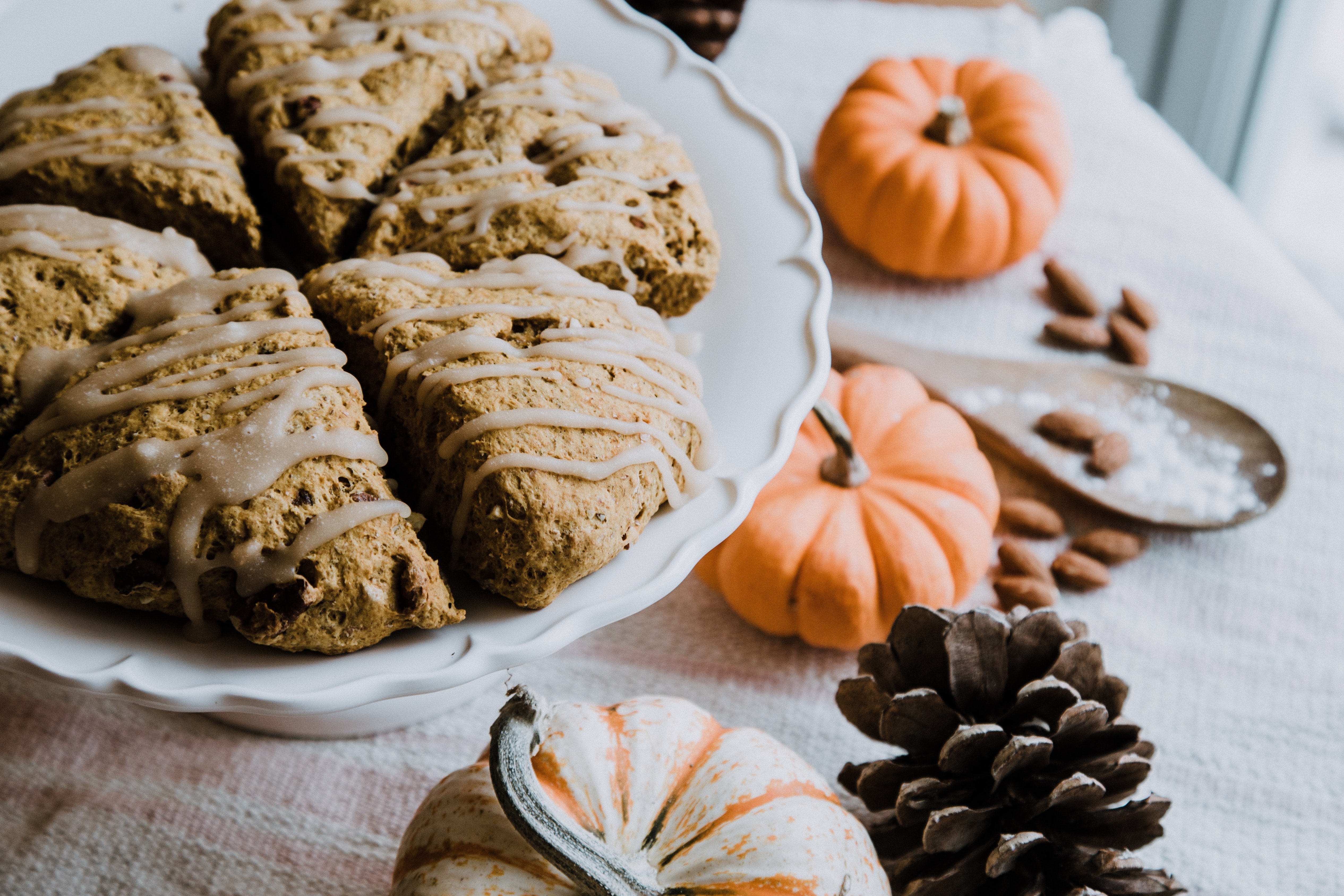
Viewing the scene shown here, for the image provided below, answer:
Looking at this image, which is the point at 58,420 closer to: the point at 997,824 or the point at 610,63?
the point at 610,63

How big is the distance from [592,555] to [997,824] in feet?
1.81

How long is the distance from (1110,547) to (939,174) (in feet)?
2.35

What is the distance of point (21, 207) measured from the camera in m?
1.17

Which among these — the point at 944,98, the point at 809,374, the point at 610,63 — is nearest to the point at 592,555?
the point at 809,374

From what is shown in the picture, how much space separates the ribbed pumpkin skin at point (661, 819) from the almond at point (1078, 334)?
103 cm

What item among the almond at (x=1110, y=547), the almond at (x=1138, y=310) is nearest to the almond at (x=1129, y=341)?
the almond at (x=1138, y=310)

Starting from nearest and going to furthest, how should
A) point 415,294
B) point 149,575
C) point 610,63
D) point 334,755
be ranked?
point 149,575, point 415,294, point 334,755, point 610,63

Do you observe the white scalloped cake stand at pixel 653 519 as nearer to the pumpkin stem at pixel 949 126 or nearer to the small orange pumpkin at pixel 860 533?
the small orange pumpkin at pixel 860 533

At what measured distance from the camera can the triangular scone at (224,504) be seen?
0.95 m

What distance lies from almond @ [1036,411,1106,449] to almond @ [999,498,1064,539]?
113 millimetres

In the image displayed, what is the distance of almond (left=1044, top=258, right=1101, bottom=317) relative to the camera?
1.94m

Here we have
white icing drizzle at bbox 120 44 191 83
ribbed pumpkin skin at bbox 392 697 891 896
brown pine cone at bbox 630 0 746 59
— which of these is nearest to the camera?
ribbed pumpkin skin at bbox 392 697 891 896

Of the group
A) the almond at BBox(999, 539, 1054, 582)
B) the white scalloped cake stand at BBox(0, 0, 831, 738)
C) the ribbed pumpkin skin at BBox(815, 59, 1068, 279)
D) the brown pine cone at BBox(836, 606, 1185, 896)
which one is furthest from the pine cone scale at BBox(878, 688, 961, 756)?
the ribbed pumpkin skin at BBox(815, 59, 1068, 279)

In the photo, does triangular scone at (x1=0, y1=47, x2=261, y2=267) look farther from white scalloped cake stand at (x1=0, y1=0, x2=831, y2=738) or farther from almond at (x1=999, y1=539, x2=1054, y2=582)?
almond at (x1=999, y1=539, x2=1054, y2=582)
